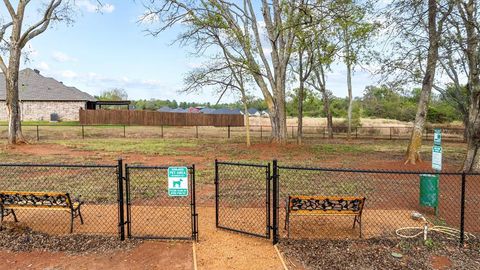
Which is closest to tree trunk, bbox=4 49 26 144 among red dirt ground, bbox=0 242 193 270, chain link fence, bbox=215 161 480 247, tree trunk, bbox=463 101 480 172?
chain link fence, bbox=215 161 480 247

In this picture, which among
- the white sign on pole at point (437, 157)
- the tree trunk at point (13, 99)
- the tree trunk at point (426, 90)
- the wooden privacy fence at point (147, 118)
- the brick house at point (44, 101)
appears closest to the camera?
the white sign on pole at point (437, 157)

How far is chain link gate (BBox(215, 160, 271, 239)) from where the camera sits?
545cm

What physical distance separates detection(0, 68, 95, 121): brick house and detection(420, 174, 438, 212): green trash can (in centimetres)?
3858

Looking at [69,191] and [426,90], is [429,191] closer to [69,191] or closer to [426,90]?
[426,90]

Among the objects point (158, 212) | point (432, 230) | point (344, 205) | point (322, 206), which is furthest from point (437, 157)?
point (158, 212)

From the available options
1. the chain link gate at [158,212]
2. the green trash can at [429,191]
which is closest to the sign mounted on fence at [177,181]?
the chain link gate at [158,212]

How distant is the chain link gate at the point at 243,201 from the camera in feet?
17.9

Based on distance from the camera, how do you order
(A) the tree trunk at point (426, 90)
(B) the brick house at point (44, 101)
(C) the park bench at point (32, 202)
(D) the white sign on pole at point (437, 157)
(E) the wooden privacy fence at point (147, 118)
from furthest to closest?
1. (B) the brick house at point (44, 101)
2. (E) the wooden privacy fence at point (147, 118)
3. (A) the tree trunk at point (426, 90)
4. (D) the white sign on pole at point (437, 157)
5. (C) the park bench at point (32, 202)

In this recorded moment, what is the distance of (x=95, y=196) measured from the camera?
7.77 metres

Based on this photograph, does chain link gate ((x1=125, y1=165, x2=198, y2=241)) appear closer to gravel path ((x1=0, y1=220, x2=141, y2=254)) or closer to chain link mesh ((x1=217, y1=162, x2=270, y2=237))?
gravel path ((x1=0, y1=220, x2=141, y2=254))

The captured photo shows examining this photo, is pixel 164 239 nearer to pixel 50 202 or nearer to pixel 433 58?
pixel 50 202

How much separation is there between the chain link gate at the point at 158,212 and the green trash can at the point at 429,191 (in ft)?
14.6

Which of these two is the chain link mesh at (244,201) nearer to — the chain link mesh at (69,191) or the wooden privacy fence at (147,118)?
the chain link mesh at (69,191)

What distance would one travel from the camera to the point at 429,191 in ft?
21.9
